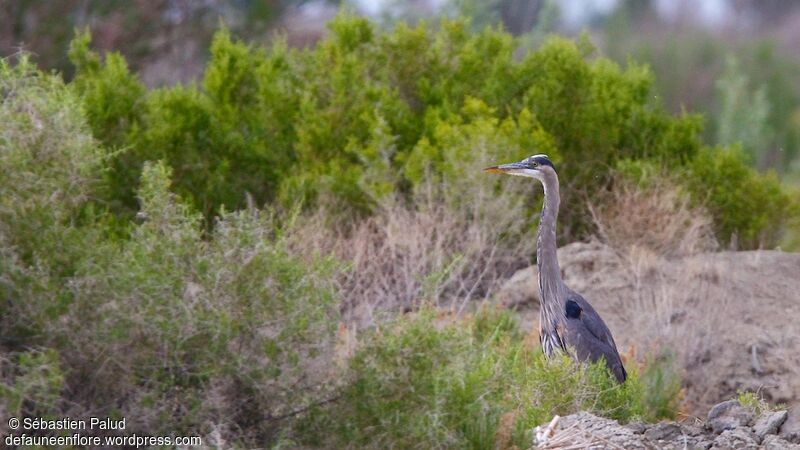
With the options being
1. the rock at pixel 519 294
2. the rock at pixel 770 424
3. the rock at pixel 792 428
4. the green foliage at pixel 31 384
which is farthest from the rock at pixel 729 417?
the green foliage at pixel 31 384

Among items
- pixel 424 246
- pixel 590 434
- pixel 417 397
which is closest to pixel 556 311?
pixel 590 434

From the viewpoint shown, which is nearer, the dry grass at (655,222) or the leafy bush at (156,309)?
the leafy bush at (156,309)

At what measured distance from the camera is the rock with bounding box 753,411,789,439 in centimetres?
706

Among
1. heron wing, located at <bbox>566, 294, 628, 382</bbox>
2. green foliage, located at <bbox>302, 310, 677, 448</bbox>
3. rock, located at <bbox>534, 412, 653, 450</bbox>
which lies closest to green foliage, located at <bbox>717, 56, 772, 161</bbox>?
heron wing, located at <bbox>566, 294, 628, 382</bbox>

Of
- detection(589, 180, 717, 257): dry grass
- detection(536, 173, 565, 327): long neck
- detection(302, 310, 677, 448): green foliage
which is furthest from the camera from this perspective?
detection(589, 180, 717, 257): dry grass

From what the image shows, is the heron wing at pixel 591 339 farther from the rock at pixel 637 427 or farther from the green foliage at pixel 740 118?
the green foliage at pixel 740 118

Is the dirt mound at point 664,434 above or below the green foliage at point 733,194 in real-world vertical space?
below

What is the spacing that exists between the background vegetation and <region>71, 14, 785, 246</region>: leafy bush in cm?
2

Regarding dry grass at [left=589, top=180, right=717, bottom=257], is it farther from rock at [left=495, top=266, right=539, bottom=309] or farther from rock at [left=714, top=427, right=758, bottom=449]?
rock at [left=714, top=427, right=758, bottom=449]

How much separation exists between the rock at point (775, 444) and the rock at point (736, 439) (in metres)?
0.05

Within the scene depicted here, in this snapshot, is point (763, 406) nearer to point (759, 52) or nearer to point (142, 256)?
point (142, 256)

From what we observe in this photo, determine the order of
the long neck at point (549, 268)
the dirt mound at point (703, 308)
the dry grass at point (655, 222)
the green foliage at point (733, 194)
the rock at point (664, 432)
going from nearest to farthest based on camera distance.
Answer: the rock at point (664, 432) → the long neck at point (549, 268) → the dirt mound at point (703, 308) → the dry grass at point (655, 222) → the green foliage at point (733, 194)

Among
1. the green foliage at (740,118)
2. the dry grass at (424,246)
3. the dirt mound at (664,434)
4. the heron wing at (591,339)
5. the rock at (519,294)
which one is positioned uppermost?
the green foliage at (740,118)

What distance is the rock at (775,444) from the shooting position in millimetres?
6754
